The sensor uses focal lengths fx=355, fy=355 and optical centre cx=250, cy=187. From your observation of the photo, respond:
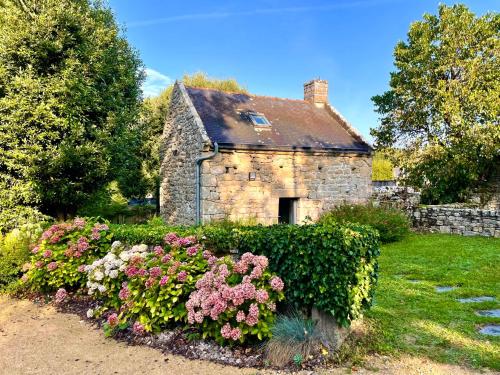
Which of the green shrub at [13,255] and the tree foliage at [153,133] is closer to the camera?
the green shrub at [13,255]

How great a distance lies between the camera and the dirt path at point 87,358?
12.1 feet

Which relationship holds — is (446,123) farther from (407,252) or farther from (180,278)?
(180,278)

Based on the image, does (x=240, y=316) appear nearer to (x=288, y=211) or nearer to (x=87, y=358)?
(x=87, y=358)

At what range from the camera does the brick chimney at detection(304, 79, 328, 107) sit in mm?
16297

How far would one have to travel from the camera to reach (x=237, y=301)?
3949 mm

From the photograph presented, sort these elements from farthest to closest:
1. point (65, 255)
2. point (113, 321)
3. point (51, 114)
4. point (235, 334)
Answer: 1. point (51, 114)
2. point (65, 255)
3. point (113, 321)
4. point (235, 334)

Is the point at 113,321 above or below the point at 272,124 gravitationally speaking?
below

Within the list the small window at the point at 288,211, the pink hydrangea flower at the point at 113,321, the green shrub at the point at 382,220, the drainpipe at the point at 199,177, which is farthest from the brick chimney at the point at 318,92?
the pink hydrangea flower at the point at 113,321

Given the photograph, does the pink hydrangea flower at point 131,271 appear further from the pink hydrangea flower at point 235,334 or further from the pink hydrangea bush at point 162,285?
the pink hydrangea flower at point 235,334

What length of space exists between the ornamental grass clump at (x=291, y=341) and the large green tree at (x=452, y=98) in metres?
14.9

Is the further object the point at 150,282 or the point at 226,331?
the point at 150,282

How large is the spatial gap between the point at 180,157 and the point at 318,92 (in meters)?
7.37

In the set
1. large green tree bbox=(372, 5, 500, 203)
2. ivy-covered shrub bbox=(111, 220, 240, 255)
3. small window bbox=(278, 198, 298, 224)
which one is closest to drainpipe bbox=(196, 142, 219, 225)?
small window bbox=(278, 198, 298, 224)

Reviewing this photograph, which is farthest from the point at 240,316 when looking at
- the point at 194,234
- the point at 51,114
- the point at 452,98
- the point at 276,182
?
the point at 452,98
